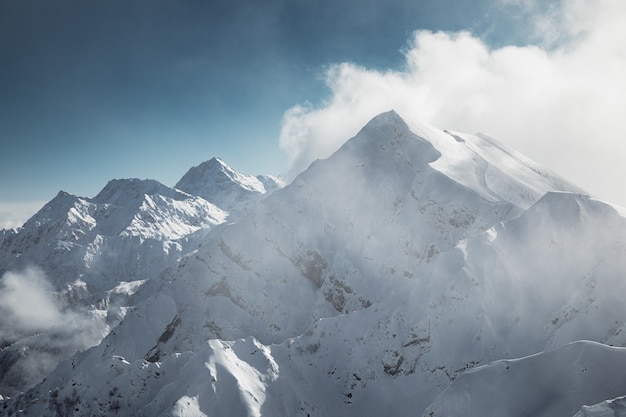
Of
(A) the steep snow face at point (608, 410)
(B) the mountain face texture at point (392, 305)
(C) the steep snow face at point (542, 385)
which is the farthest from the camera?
(B) the mountain face texture at point (392, 305)

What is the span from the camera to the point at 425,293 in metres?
79.1

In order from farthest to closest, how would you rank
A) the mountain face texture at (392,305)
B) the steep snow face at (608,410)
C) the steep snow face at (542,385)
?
the mountain face texture at (392,305)
the steep snow face at (542,385)
the steep snow face at (608,410)

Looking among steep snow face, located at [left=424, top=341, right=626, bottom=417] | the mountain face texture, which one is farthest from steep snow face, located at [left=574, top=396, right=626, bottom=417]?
steep snow face, located at [left=424, top=341, right=626, bottom=417]

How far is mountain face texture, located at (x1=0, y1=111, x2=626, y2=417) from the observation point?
58.9m

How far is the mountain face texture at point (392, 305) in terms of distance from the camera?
193ft

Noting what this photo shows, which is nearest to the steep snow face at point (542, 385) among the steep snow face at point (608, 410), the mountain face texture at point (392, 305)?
the mountain face texture at point (392, 305)

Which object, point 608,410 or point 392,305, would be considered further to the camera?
point 392,305

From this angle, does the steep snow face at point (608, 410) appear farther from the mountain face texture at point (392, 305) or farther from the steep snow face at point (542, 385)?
the steep snow face at point (542, 385)

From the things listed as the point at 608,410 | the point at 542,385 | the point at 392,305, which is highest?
the point at 392,305

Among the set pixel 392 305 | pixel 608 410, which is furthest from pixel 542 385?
pixel 392 305

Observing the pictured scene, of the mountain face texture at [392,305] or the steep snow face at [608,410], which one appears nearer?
the steep snow face at [608,410]

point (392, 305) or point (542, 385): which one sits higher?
point (392, 305)

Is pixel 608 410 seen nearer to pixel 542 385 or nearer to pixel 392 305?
pixel 542 385

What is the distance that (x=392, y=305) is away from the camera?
279 ft
